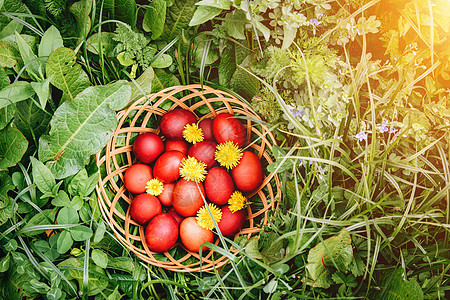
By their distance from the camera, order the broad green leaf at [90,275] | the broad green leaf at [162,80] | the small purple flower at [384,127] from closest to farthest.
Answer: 1. the small purple flower at [384,127]
2. the broad green leaf at [90,275]
3. the broad green leaf at [162,80]

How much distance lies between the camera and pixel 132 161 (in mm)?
1421

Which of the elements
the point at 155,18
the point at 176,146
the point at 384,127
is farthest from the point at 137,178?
the point at 384,127

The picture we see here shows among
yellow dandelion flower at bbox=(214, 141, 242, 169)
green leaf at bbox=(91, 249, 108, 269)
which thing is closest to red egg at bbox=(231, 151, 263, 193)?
yellow dandelion flower at bbox=(214, 141, 242, 169)

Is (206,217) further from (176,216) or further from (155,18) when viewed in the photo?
(155,18)

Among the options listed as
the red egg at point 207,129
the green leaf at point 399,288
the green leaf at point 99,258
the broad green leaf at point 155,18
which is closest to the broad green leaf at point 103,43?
the broad green leaf at point 155,18

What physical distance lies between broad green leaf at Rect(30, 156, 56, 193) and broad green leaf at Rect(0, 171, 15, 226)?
0.40 ft

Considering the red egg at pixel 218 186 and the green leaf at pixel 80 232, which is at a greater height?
the red egg at pixel 218 186

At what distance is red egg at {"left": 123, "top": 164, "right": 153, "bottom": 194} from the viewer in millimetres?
1278

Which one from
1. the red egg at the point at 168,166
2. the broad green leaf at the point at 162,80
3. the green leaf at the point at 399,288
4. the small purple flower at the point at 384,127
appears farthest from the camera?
the broad green leaf at the point at 162,80

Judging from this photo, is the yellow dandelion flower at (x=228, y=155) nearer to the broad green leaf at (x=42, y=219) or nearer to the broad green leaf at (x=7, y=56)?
the broad green leaf at (x=42, y=219)

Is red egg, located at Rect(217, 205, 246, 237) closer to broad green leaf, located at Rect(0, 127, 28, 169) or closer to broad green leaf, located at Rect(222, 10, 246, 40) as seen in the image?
broad green leaf, located at Rect(222, 10, 246, 40)

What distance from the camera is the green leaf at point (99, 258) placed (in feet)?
3.86

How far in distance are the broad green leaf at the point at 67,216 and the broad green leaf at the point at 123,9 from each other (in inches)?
32.7

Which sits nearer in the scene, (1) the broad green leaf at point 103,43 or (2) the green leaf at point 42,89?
(2) the green leaf at point 42,89
